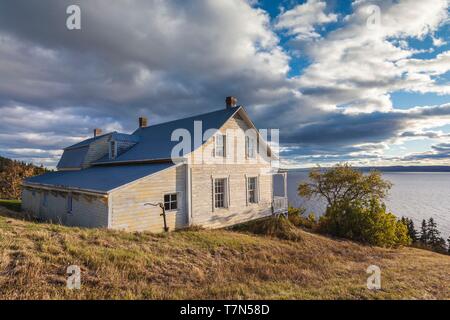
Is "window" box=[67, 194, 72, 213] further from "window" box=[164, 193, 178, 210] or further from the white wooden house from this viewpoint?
"window" box=[164, 193, 178, 210]

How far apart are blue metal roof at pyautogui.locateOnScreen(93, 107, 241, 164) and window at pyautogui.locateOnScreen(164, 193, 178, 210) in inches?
91.9

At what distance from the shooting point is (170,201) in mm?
14188

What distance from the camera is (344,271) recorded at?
10266mm

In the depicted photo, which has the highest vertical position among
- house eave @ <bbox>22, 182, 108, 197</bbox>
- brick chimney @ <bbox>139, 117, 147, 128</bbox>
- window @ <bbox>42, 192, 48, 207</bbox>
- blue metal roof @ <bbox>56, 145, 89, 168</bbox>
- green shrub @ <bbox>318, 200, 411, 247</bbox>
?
brick chimney @ <bbox>139, 117, 147, 128</bbox>

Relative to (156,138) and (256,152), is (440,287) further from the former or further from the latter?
(156,138)

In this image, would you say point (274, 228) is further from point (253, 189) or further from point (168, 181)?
point (168, 181)

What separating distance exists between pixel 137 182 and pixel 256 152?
10030 millimetres

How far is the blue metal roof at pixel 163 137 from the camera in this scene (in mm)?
16656

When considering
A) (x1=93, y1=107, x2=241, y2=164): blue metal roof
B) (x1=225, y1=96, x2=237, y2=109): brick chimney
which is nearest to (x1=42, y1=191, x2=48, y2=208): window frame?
(x1=93, y1=107, x2=241, y2=164): blue metal roof

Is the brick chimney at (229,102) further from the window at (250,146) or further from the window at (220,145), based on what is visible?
the window at (220,145)

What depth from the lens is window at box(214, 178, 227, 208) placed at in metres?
16.9

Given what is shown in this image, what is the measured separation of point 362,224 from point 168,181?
16812 millimetres
